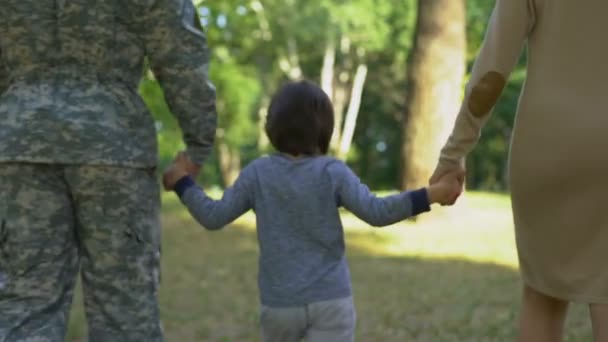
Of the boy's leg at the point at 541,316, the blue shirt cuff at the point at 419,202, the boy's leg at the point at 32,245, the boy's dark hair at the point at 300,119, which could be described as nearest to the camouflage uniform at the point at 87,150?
the boy's leg at the point at 32,245

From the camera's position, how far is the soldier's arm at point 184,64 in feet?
10.8

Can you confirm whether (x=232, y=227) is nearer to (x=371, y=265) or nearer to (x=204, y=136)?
(x=371, y=265)

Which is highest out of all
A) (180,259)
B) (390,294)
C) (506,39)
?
(506,39)

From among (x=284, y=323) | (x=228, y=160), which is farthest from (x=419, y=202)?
(x=228, y=160)

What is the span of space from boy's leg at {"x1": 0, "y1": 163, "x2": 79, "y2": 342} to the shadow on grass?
196 cm

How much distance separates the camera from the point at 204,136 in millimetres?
3463

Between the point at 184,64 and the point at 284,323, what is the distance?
97 cm

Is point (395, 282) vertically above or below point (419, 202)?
below

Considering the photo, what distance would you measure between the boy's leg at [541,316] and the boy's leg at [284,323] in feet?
2.35

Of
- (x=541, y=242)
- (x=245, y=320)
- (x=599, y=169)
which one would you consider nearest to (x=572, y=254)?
(x=541, y=242)

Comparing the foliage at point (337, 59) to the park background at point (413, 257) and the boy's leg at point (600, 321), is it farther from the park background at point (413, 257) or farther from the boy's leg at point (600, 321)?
the boy's leg at point (600, 321)

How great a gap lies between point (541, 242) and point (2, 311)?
183 centimetres

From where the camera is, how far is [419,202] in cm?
315

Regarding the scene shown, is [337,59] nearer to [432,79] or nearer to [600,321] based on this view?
[432,79]
